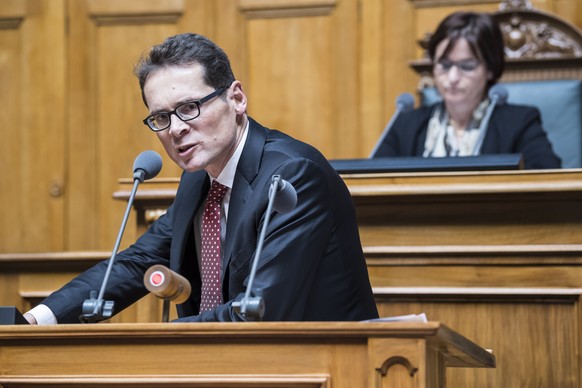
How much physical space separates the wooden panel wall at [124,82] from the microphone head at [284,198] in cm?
311

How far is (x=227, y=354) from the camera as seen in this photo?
1.84m

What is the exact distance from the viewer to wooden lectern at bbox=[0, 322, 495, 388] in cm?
175

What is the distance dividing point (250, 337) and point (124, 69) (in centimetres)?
387

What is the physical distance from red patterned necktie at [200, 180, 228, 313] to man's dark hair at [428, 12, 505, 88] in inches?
75.9

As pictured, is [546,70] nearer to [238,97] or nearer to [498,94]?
[498,94]

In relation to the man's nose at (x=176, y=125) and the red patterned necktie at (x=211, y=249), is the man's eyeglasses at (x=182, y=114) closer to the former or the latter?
the man's nose at (x=176, y=125)

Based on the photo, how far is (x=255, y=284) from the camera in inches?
84.5

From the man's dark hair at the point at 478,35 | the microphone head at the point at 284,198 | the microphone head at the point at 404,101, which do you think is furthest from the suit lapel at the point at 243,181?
the man's dark hair at the point at 478,35

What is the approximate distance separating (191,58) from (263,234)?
0.57 meters

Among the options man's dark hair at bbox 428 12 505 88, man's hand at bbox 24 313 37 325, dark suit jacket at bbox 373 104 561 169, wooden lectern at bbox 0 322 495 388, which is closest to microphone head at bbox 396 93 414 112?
dark suit jacket at bbox 373 104 561 169

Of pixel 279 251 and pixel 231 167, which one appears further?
pixel 231 167

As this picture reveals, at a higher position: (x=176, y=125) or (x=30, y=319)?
(x=176, y=125)

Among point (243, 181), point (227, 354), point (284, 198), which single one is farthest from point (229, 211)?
point (227, 354)

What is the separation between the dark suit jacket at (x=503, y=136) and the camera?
4.07 metres
